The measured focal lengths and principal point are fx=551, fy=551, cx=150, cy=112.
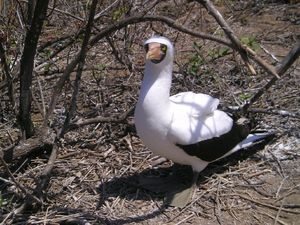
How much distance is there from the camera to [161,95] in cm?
300

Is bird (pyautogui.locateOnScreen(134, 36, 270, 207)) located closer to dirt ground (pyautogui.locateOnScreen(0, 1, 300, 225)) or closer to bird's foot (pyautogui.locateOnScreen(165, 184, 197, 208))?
bird's foot (pyautogui.locateOnScreen(165, 184, 197, 208))

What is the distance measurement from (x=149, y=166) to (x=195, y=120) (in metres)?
0.62

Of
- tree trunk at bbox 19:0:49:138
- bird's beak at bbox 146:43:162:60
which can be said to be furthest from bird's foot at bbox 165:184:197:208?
tree trunk at bbox 19:0:49:138

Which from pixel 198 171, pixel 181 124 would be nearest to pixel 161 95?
pixel 181 124

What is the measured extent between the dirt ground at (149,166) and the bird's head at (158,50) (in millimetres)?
634

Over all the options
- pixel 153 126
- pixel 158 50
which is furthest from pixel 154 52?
pixel 153 126

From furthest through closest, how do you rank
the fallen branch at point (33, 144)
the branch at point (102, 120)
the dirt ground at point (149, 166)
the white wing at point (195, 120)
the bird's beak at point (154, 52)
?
the branch at point (102, 120) → the fallen branch at point (33, 144) → the dirt ground at point (149, 166) → the white wing at point (195, 120) → the bird's beak at point (154, 52)

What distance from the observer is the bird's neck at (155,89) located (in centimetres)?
298

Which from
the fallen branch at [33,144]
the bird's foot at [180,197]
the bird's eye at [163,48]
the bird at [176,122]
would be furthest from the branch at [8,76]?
the bird's foot at [180,197]

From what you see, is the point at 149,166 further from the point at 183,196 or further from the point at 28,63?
the point at 28,63

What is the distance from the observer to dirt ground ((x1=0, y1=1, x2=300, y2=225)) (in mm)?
3148

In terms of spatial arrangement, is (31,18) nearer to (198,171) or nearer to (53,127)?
(53,127)

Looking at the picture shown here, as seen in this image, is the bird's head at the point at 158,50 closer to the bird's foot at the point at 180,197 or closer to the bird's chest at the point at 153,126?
the bird's chest at the point at 153,126

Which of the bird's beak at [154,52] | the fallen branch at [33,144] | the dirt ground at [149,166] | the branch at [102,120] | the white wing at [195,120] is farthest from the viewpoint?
the branch at [102,120]
